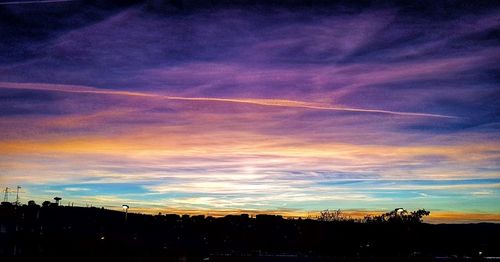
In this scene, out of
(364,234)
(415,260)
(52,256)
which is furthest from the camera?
(364,234)

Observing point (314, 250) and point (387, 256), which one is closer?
point (387, 256)

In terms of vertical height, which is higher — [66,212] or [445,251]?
[66,212]

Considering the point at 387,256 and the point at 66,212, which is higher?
the point at 66,212

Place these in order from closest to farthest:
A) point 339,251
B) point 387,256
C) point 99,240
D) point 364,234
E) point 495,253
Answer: point 99,240, point 387,256, point 339,251, point 364,234, point 495,253

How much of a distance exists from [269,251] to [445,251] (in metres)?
57.2

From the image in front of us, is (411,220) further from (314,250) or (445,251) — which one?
(314,250)

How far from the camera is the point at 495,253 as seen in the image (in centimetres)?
17975

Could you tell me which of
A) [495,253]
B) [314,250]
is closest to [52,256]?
[314,250]

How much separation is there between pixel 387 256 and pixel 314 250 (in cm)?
2876

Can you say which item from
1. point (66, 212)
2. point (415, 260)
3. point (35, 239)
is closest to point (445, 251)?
point (415, 260)

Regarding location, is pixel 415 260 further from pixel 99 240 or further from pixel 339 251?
pixel 99 240

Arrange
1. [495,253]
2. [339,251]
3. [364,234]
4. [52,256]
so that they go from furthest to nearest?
[495,253] < [364,234] < [339,251] < [52,256]

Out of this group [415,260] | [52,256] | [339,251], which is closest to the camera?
[52,256]

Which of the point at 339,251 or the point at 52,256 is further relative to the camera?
the point at 339,251
